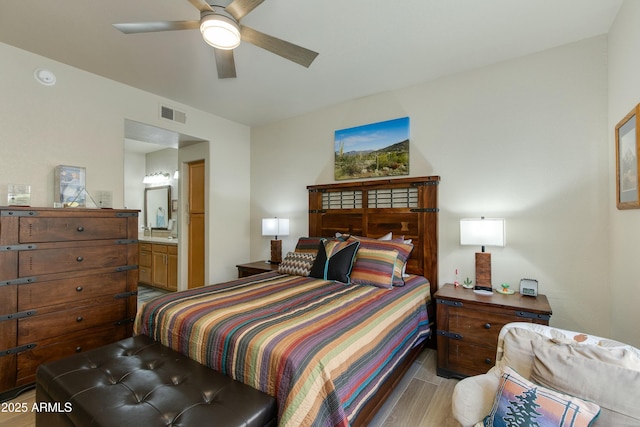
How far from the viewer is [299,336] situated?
1450 millimetres

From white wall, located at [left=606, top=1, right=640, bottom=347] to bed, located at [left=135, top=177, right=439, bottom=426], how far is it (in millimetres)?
1313

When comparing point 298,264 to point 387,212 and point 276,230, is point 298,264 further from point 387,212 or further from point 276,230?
point 387,212

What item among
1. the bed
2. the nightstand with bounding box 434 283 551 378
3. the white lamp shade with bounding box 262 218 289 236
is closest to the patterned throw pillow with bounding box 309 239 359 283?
the bed

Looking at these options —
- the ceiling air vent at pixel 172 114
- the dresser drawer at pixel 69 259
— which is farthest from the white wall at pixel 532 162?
the dresser drawer at pixel 69 259

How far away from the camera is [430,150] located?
3061 millimetres

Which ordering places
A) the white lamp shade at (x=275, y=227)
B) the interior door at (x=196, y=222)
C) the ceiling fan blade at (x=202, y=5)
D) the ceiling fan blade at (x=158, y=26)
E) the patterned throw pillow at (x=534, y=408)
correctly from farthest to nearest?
1. the interior door at (x=196, y=222)
2. the white lamp shade at (x=275, y=227)
3. the ceiling fan blade at (x=158, y=26)
4. the ceiling fan blade at (x=202, y=5)
5. the patterned throw pillow at (x=534, y=408)

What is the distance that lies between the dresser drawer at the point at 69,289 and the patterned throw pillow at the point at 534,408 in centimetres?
306

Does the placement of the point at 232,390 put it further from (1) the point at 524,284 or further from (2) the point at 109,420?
(1) the point at 524,284

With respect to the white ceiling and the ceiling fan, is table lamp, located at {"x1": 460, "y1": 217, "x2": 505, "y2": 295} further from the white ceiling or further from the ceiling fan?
the ceiling fan

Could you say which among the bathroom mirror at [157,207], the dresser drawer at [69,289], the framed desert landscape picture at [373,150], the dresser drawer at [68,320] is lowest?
the dresser drawer at [68,320]

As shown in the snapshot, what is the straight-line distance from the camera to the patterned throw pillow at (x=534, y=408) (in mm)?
1012

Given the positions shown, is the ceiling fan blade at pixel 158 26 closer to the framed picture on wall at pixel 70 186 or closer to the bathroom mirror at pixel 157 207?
the framed picture on wall at pixel 70 186

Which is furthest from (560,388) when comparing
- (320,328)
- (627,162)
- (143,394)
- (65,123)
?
(65,123)

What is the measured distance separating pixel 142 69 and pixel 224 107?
1100 mm
